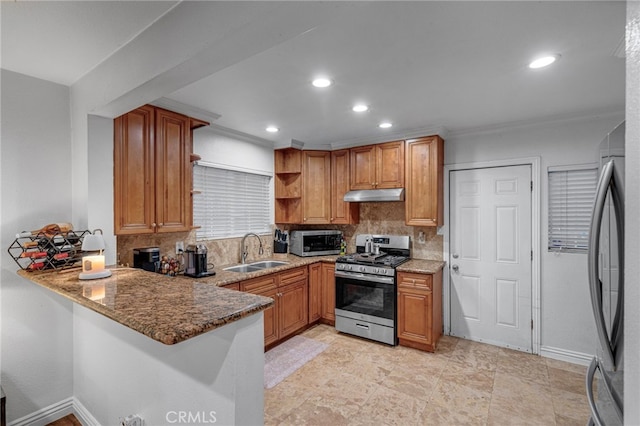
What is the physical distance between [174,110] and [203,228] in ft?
4.24

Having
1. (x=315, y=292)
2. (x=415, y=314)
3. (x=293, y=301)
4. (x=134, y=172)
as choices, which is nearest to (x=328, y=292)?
(x=315, y=292)

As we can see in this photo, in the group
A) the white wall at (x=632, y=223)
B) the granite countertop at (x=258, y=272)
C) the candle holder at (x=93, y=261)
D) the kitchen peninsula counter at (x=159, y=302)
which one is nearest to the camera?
the white wall at (x=632, y=223)

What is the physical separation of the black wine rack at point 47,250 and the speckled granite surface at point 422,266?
2898mm

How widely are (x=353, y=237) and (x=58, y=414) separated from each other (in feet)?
11.3

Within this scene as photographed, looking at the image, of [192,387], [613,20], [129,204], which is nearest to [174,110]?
[129,204]

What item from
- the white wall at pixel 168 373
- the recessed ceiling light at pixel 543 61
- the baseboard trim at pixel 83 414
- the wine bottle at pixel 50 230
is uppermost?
the recessed ceiling light at pixel 543 61

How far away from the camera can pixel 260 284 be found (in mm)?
3076

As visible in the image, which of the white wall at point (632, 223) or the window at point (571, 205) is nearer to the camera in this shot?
the white wall at point (632, 223)

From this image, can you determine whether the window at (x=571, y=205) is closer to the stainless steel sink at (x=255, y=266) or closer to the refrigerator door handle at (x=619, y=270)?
the refrigerator door handle at (x=619, y=270)

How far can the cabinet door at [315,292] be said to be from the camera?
3.85 meters

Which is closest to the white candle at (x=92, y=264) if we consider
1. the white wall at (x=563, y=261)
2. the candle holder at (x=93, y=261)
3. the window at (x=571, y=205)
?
the candle holder at (x=93, y=261)

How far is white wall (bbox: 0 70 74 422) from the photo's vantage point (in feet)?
6.51

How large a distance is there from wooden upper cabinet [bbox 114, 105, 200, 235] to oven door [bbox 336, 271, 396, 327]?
1.93 meters

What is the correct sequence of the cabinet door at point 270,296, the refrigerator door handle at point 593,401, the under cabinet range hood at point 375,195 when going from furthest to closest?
the under cabinet range hood at point 375,195 → the cabinet door at point 270,296 → the refrigerator door handle at point 593,401
